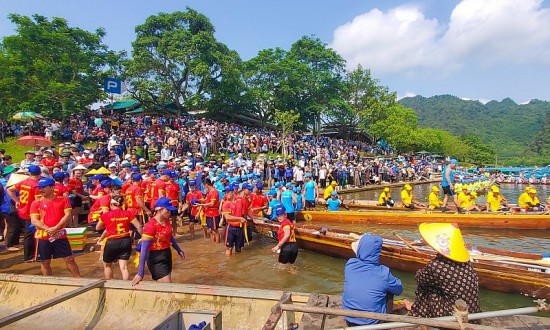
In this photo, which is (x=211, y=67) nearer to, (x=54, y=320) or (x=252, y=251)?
(x=252, y=251)

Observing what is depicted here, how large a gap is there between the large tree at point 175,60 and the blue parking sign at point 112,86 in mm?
5252

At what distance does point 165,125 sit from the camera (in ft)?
92.0

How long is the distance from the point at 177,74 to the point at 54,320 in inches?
1249

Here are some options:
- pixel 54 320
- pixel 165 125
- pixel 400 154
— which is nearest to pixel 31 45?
pixel 165 125

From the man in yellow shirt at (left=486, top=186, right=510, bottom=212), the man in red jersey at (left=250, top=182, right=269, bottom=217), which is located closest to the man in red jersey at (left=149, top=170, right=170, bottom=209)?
the man in red jersey at (left=250, top=182, right=269, bottom=217)

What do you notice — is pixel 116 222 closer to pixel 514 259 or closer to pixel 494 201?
pixel 514 259

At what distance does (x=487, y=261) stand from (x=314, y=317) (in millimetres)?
4707

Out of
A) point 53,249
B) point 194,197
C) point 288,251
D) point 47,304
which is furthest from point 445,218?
point 47,304

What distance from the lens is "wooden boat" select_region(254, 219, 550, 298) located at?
20.8 feet

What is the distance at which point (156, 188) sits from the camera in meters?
9.34

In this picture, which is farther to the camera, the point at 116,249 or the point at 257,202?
the point at 257,202

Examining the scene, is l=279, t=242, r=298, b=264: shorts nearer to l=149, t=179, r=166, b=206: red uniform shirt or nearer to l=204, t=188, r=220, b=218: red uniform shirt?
l=204, t=188, r=220, b=218: red uniform shirt

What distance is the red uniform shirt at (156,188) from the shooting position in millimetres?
9219

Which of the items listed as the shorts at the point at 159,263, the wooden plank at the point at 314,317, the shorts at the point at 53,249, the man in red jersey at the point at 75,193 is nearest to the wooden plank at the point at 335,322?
the wooden plank at the point at 314,317
